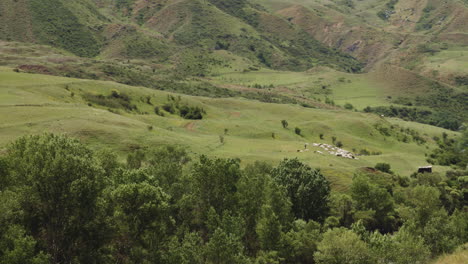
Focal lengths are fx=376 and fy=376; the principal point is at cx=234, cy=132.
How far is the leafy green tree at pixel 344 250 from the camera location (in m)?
53.8

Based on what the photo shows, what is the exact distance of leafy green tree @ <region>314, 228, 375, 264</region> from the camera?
53812 millimetres

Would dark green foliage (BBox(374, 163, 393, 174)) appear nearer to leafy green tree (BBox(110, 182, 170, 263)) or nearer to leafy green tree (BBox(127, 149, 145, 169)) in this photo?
leafy green tree (BBox(127, 149, 145, 169))

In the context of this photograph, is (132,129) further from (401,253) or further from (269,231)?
(401,253)

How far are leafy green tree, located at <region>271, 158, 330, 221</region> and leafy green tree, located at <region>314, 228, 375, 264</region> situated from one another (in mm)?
32402

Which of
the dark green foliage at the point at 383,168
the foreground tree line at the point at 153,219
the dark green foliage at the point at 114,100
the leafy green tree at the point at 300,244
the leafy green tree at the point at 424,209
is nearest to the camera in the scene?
the foreground tree line at the point at 153,219

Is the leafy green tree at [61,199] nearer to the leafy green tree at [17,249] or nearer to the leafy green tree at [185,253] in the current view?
the leafy green tree at [17,249]

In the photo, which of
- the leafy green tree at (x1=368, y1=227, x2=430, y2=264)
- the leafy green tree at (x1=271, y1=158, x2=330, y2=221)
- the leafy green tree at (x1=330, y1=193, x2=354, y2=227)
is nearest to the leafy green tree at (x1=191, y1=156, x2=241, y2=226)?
the leafy green tree at (x1=368, y1=227, x2=430, y2=264)

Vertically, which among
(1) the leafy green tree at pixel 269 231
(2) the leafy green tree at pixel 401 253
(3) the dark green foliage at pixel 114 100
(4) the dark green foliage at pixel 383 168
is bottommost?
(4) the dark green foliage at pixel 383 168

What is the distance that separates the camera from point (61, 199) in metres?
43.2

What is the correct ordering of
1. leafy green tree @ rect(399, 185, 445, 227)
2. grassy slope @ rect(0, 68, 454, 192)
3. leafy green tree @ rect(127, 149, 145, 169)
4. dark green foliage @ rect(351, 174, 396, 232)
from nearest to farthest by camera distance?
1. leafy green tree @ rect(399, 185, 445, 227)
2. leafy green tree @ rect(127, 149, 145, 169)
3. dark green foliage @ rect(351, 174, 396, 232)
4. grassy slope @ rect(0, 68, 454, 192)

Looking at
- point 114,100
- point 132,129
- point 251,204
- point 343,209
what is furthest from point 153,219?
point 114,100

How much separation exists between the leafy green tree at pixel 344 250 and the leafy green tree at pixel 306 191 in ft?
106

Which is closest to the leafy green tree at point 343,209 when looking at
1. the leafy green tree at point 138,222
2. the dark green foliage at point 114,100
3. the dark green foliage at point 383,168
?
the dark green foliage at point 383,168

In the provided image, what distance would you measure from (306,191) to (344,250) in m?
36.4
